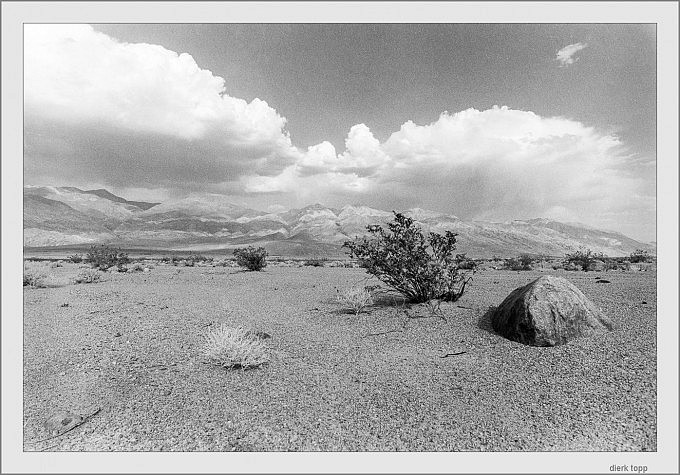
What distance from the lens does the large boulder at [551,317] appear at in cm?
623

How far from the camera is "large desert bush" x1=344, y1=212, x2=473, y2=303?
32.3 feet

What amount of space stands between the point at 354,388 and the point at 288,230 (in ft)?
424

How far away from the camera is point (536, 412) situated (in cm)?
427

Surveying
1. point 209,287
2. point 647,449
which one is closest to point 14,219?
point 647,449

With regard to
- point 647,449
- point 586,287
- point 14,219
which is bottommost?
point 647,449

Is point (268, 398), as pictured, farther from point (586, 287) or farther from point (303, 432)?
point (586, 287)

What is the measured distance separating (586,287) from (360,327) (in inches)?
287

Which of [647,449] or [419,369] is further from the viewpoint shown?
[419,369]

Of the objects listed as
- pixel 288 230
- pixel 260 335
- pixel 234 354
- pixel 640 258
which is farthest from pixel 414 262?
pixel 288 230

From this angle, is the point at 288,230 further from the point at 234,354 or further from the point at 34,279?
the point at 234,354

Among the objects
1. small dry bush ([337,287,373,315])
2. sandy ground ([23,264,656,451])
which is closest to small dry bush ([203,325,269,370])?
sandy ground ([23,264,656,451])

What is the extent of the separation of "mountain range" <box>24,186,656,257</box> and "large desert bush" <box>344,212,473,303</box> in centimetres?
6509

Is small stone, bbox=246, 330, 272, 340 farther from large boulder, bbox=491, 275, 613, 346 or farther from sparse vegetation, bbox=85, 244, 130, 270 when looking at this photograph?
sparse vegetation, bbox=85, 244, 130, 270

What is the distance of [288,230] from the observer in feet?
436
